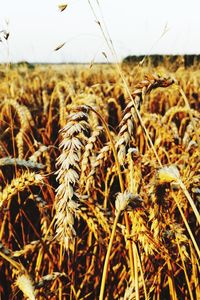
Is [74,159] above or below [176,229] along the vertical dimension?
above

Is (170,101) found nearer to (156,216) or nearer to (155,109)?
(155,109)

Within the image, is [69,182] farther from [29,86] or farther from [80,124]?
[29,86]

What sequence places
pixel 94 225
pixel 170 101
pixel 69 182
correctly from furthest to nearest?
pixel 170 101 → pixel 94 225 → pixel 69 182

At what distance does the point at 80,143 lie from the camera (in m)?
0.54

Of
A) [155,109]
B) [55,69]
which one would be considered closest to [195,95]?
[155,109]

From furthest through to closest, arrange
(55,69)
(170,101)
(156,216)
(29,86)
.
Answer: (55,69) → (29,86) → (170,101) → (156,216)

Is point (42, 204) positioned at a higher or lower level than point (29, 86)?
lower

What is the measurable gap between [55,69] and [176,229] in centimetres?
623

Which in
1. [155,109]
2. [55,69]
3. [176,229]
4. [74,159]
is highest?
→ [55,69]

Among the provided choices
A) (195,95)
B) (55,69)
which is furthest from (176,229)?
(55,69)

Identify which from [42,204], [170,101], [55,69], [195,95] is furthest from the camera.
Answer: [55,69]

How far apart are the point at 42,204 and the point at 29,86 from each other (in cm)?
376

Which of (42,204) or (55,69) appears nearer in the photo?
(42,204)

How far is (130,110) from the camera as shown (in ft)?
2.03
